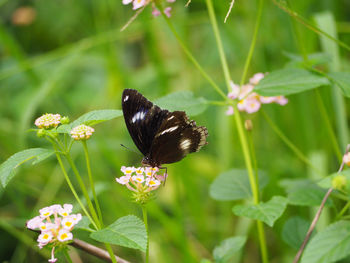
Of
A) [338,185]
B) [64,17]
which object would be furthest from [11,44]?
[338,185]

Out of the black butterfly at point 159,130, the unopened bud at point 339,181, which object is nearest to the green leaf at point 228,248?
the black butterfly at point 159,130

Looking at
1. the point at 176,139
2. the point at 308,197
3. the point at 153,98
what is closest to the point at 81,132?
the point at 176,139

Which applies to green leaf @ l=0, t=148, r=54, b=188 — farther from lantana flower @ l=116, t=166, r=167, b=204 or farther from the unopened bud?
the unopened bud

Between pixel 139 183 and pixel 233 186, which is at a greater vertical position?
pixel 139 183

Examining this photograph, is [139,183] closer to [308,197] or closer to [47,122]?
[47,122]

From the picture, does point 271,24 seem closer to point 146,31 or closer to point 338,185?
point 146,31

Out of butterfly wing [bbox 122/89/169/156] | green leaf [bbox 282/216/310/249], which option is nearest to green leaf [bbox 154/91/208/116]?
butterfly wing [bbox 122/89/169/156]
